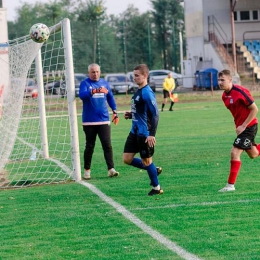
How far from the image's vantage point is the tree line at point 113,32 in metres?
54.9

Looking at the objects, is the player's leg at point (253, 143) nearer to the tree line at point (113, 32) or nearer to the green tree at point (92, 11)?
the tree line at point (113, 32)

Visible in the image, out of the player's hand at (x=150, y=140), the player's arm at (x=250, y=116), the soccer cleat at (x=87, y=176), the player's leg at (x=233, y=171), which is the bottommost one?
the soccer cleat at (x=87, y=176)

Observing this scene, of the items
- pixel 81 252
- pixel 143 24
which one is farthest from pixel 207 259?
pixel 143 24

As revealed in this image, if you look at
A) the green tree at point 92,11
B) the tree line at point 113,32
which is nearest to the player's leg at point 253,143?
the tree line at point 113,32

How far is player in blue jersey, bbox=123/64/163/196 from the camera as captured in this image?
10188mm

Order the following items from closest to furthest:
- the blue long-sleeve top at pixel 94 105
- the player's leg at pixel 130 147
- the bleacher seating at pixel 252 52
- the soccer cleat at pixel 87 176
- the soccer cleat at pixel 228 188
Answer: the soccer cleat at pixel 228 188 → the player's leg at pixel 130 147 → the blue long-sleeve top at pixel 94 105 → the soccer cleat at pixel 87 176 → the bleacher seating at pixel 252 52

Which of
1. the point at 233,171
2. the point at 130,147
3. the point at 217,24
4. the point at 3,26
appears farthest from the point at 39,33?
the point at 217,24

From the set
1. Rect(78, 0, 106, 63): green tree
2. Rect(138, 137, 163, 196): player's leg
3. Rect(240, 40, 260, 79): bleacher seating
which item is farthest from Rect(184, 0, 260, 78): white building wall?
Rect(138, 137, 163, 196): player's leg

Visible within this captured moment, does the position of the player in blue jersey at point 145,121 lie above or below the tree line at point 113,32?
below

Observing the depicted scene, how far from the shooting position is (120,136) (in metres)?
21.8

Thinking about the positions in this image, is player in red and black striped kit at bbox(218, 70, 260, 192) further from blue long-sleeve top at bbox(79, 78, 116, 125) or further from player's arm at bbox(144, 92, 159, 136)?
blue long-sleeve top at bbox(79, 78, 116, 125)

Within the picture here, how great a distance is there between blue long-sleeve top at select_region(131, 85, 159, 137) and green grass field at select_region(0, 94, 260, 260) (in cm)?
92

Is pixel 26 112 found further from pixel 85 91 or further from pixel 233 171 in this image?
pixel 233 171

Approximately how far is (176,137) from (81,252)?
1291cm
